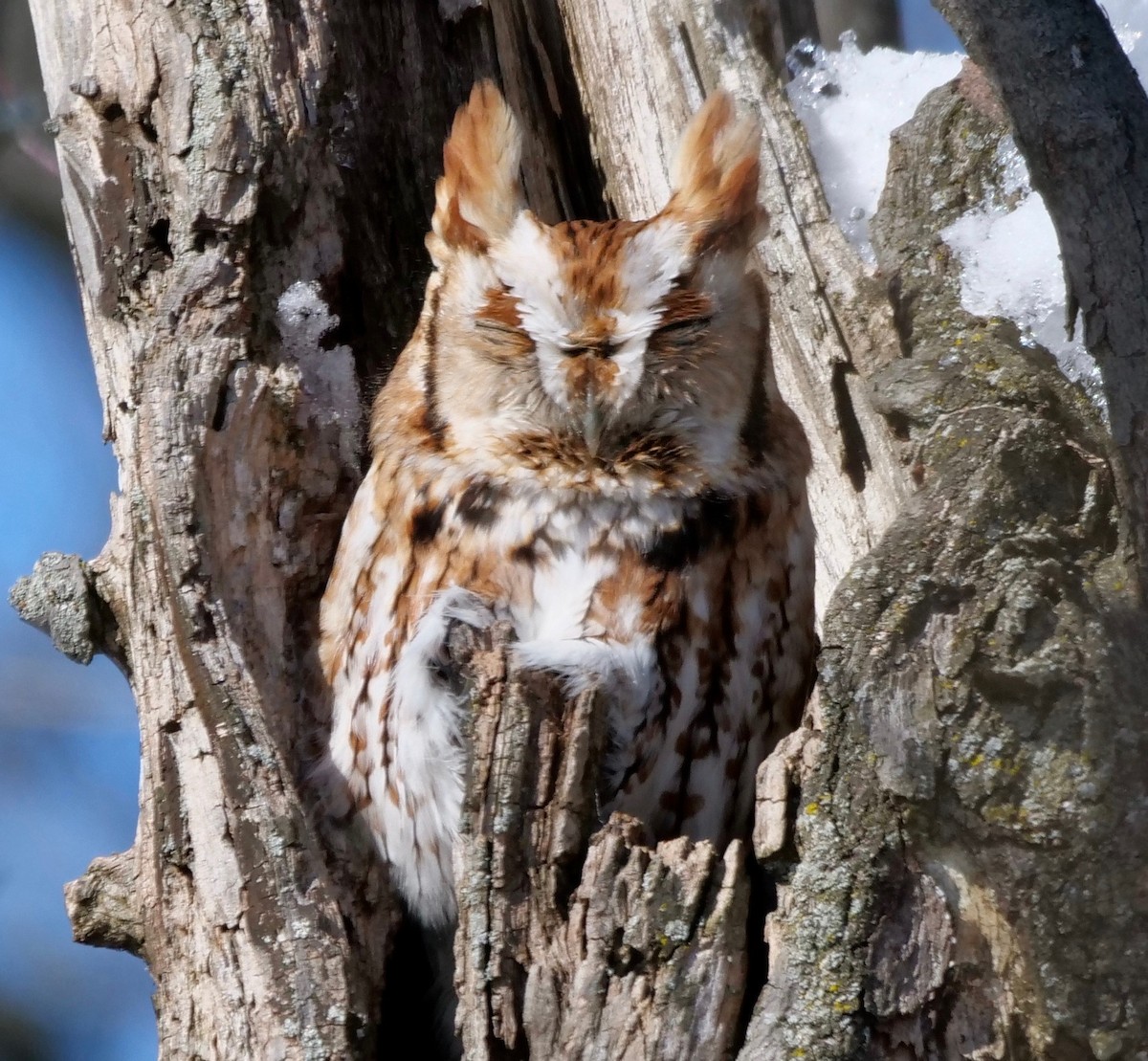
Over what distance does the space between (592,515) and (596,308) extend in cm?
28

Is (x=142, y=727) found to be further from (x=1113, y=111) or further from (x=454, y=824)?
(x=1113, y=111)

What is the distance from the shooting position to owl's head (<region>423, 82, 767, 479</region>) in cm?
190

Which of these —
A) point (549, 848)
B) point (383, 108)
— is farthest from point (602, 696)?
point (383, 108)

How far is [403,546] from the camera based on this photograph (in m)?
2.05

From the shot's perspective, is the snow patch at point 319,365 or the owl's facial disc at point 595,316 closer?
the owl's facial disc at point 595,316

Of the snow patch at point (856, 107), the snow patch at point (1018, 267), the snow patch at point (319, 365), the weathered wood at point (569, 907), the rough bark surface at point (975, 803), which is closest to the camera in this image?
the rough bark surface at point (975, 803)

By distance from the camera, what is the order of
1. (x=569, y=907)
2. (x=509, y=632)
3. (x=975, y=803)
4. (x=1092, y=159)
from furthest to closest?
(x=509, y=632) → (x=569, y=907) → (x=975, y=803) → (x=1092, y=159)

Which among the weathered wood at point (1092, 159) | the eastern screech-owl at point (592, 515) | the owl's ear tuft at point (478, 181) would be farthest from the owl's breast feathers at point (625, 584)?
the weathered wood at point (1092, 159)

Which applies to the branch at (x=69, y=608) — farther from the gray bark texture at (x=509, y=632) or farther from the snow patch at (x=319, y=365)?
the snow patch at (x=319, y=365)

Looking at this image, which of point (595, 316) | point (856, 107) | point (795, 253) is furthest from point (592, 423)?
point (856, 107)

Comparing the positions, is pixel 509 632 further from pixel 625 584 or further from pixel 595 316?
pixel 595 316

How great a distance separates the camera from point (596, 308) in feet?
6.23

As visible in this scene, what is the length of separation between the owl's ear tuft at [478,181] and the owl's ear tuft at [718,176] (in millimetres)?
236

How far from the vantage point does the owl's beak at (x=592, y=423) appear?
1.90m
